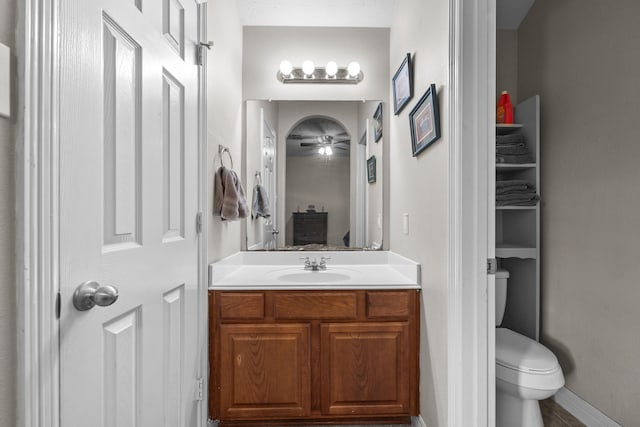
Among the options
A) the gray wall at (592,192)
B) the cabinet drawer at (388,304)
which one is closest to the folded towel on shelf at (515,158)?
the gray wall at (592,192)

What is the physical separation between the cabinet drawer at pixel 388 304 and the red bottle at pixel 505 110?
1.40 metres

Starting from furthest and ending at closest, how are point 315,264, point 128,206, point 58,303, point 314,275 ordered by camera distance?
point 315,264, point 314,275, point 128,206, point 58,303

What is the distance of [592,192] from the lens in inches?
77.0

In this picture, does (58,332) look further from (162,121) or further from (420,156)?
(420,156)

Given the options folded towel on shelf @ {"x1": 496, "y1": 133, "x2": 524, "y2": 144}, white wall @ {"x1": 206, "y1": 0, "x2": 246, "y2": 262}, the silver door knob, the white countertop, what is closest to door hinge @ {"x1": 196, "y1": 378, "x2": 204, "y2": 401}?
the white countertop

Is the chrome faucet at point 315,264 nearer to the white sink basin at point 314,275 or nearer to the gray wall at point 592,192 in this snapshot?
the white sink basin at point 314,275

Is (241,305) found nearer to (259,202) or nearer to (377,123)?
(259,202)

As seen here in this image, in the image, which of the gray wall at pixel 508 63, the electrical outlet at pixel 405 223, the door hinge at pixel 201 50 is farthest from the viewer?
the gray wall at pixel 508 63

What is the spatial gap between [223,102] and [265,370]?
56.4 inches

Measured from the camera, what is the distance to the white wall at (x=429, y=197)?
1.44 m

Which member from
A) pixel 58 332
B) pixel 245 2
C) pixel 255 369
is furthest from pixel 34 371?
pixel 245 2

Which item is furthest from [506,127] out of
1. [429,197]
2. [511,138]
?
[429,197]

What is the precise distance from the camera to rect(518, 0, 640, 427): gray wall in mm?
1740

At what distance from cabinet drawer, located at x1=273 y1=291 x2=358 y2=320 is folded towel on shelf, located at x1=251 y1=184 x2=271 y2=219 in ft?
2.41
